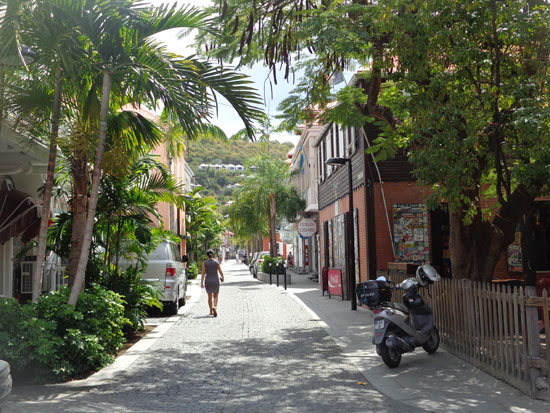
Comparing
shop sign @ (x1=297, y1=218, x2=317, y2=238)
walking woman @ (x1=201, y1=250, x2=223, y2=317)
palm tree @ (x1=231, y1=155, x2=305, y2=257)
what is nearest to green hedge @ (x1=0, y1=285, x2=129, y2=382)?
walking woman @ (x1=201, y1=250, x2=223, y2=317)

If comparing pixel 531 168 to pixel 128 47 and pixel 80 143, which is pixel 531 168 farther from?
pixel 80 143

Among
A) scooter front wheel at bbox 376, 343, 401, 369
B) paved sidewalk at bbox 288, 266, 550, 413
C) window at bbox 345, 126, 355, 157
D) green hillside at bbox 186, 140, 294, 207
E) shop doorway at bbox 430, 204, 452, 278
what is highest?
green hillside at bbox 186, 140, 294, 207

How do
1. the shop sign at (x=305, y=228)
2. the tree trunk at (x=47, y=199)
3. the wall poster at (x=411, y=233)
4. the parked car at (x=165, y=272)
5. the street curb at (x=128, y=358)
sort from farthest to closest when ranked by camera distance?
1. the shop sign at (x=305, y=228)
2. the wall poster at (x=411, y=233)
3. the parked car at (x=165, y=272)
4. the tree trunk at (x=47, y=199)
5. the street curb at (x=128, y=358)

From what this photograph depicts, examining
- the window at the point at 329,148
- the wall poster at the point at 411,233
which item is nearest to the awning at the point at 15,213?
the wall poster at the point at 411,233

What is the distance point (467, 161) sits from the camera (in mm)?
8578

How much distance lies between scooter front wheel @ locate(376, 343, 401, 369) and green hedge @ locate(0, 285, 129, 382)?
3819 mm

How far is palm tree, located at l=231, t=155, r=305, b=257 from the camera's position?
38875 mm

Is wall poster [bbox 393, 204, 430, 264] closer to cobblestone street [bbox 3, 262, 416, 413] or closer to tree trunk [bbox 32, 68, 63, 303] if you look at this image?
cobblestone street [bbox 3, 262, 416, 413]

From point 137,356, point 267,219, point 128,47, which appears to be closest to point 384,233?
point 137,356

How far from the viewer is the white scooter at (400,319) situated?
8.16 metres

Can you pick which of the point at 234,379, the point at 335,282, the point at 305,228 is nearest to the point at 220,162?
the point at 305,228

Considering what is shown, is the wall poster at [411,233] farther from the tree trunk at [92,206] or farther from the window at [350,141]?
the tree trunk at [92,206]

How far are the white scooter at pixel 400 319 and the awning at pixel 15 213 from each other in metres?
6.82

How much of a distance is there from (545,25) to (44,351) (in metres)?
7.79
